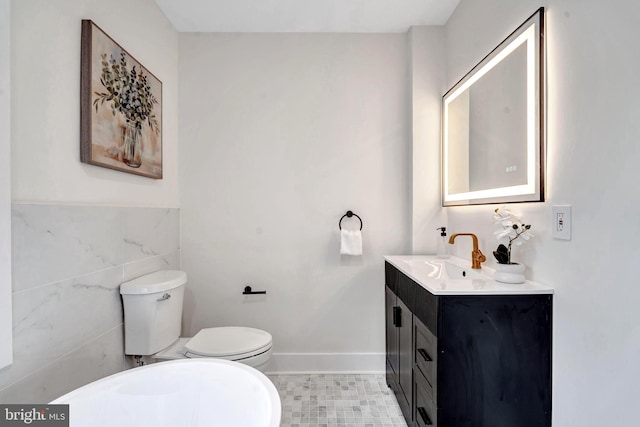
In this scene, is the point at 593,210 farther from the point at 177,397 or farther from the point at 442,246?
the point at 177,397

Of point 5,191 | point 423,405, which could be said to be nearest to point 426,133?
point 423,405

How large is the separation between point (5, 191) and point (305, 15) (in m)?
1.94

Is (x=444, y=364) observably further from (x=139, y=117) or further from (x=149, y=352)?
(x=139, y=117)

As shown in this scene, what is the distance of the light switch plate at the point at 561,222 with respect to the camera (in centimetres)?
116

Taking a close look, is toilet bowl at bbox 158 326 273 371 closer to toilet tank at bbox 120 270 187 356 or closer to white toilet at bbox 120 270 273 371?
white toilet at bbox 120 270 273 371

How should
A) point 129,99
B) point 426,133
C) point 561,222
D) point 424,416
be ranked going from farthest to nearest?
1. point 426,133
2. point 129,99
3. point 424,416
4. point 561,222

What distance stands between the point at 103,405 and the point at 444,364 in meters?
1.25

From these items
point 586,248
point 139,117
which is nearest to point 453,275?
point 586,248

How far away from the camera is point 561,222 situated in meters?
1.19

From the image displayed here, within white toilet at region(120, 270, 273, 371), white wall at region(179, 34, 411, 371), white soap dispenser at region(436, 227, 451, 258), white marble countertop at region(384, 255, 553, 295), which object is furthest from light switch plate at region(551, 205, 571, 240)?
white toilet at region(120, 270, 273, 371)

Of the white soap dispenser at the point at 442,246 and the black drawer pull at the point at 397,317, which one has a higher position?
the white soap dispenser at the point at 442,246

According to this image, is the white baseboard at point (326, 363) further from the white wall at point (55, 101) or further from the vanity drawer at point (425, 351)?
the white wall at point (55, 101)

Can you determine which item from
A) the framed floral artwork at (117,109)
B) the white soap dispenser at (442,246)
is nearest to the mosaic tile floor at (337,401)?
the white soap dispenser at (442,246)

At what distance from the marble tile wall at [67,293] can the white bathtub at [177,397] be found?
0.27m
